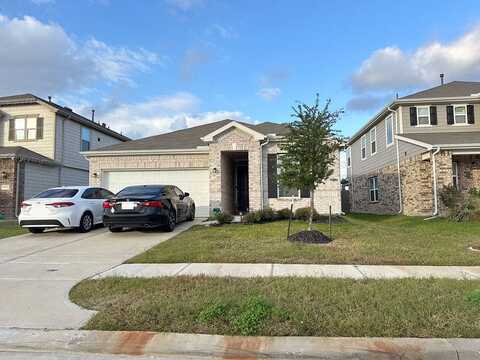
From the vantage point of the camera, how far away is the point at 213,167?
16.5 meters

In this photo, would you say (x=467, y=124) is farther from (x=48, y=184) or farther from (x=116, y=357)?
(x=48, y=184)

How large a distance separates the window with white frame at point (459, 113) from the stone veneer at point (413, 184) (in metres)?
3.72

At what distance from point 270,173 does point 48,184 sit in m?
14.1

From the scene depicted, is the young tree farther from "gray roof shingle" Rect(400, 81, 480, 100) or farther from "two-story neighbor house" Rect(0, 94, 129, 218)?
"two-story neighbor house" Rect(0, 94, 129, 218)

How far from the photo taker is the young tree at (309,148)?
1045 cm

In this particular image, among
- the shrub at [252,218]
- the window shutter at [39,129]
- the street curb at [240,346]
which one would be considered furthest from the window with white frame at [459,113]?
Answer: the window shutter at [39,129]

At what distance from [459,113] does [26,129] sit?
79.3ft

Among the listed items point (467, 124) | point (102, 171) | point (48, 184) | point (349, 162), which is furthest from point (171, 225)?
point (349, 162)

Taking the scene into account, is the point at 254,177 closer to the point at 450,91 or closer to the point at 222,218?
the point at 222,218

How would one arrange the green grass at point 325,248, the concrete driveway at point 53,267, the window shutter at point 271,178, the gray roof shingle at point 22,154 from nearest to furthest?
1. the concrete driveway at point 53,267
2. the green grass at point 325,248
3. the window shutter at point 271,178
4. the gray roof shingle at point 22,154

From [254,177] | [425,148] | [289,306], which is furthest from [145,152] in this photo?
[289,306]

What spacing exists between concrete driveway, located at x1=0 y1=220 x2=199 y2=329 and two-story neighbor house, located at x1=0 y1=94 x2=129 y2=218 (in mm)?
10331

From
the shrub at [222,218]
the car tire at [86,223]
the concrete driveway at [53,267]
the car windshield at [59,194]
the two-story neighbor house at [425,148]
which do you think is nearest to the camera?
the concrete driveway at [53,267]

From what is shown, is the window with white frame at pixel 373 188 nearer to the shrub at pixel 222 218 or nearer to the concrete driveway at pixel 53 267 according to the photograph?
the shrub at pixel 222 218
